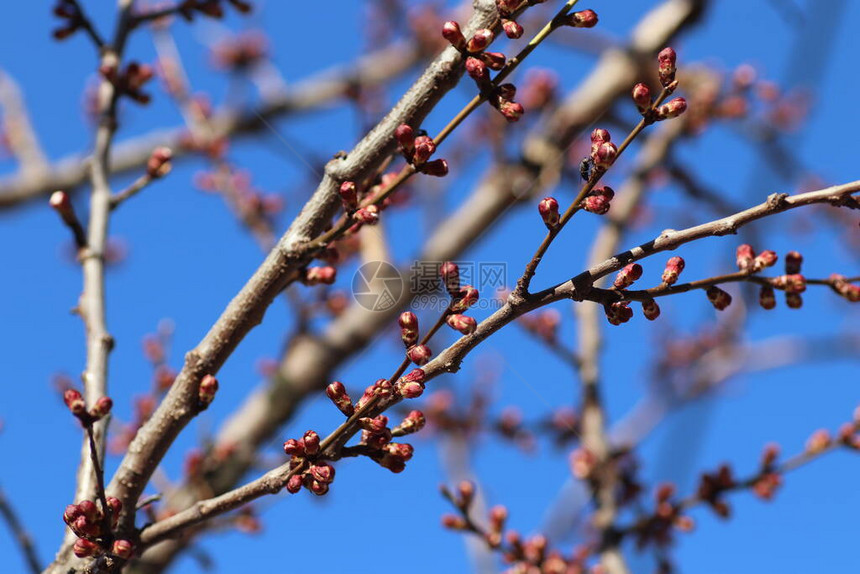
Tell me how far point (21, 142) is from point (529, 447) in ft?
17.4

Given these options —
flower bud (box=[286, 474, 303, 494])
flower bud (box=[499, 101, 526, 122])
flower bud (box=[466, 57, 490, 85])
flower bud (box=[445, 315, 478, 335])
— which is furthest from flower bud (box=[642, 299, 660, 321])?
flower bud (box=[286, 474, 303, 494])

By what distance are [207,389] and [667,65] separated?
116 cm

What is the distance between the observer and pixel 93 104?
723 cm

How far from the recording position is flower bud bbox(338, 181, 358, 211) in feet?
5.25

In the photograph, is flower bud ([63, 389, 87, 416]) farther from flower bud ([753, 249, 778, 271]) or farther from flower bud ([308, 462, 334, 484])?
flower bud ([753, 249, 778, 271])

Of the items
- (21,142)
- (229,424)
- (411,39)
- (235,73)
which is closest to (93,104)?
(21,142)

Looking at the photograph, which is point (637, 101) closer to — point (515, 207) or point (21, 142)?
point (515, 207)

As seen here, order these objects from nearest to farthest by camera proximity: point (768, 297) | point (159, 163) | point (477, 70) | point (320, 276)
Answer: point (768, 297) < point (477, 70) < point (320, 276) < point (159, 163)

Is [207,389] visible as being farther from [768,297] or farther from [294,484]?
[768,297]

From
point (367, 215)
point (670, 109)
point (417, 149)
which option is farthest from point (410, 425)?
point (670, 109)

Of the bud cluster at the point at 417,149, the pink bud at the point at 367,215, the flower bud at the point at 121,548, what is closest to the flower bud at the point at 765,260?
the bud cluster at the point at 417,149

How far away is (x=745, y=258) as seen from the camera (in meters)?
1.46

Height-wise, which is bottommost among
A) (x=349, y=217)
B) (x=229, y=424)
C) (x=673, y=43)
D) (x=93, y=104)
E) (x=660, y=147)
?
(x=349, y=217)

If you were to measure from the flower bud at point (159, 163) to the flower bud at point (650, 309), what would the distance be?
163 centimetres
